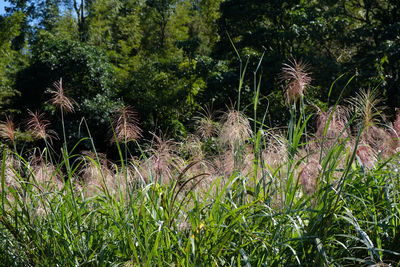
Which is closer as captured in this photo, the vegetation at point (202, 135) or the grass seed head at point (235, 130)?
the vegetation at point (202, 135)

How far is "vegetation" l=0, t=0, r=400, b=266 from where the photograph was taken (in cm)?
194

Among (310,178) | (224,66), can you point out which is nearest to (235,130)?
(310,178)

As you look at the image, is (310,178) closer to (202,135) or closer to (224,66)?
(202,135)

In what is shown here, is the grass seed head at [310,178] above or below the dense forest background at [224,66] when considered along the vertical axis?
below

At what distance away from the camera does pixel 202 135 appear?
2936 mm

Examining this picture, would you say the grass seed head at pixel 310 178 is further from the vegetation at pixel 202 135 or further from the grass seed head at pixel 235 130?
the grass seed head at pixel 235 130

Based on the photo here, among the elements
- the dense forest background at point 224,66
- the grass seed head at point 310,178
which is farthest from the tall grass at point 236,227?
the dense forest background at point 224,66

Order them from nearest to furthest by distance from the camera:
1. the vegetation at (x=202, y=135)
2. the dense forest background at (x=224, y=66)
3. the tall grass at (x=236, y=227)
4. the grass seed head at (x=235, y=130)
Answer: the tall grass at (x=236, y=227) < the vegetation at (x=202, y=135) < the grass seed head at (x=235, y=130) < the dense forest background at (x=224, y=66)

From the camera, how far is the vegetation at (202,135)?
76.4 inches

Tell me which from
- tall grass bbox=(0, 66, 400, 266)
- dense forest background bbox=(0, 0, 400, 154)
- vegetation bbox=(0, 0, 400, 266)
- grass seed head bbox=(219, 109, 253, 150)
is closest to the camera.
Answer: tall grass bbox=(0, 66, 400, 266)

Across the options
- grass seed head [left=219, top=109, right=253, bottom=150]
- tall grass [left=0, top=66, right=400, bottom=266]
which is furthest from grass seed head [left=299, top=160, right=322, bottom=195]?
grass seed head [left=219, top=109, right=253, bottom=150]

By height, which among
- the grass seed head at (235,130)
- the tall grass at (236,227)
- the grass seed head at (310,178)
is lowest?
the tall grass at (236,227)

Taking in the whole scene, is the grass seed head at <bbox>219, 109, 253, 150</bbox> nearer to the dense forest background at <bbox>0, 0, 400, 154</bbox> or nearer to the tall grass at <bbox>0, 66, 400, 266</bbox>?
the tall grass at <bbox>0, 66, 400, 266</bbox>

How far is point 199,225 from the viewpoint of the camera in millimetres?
1940
